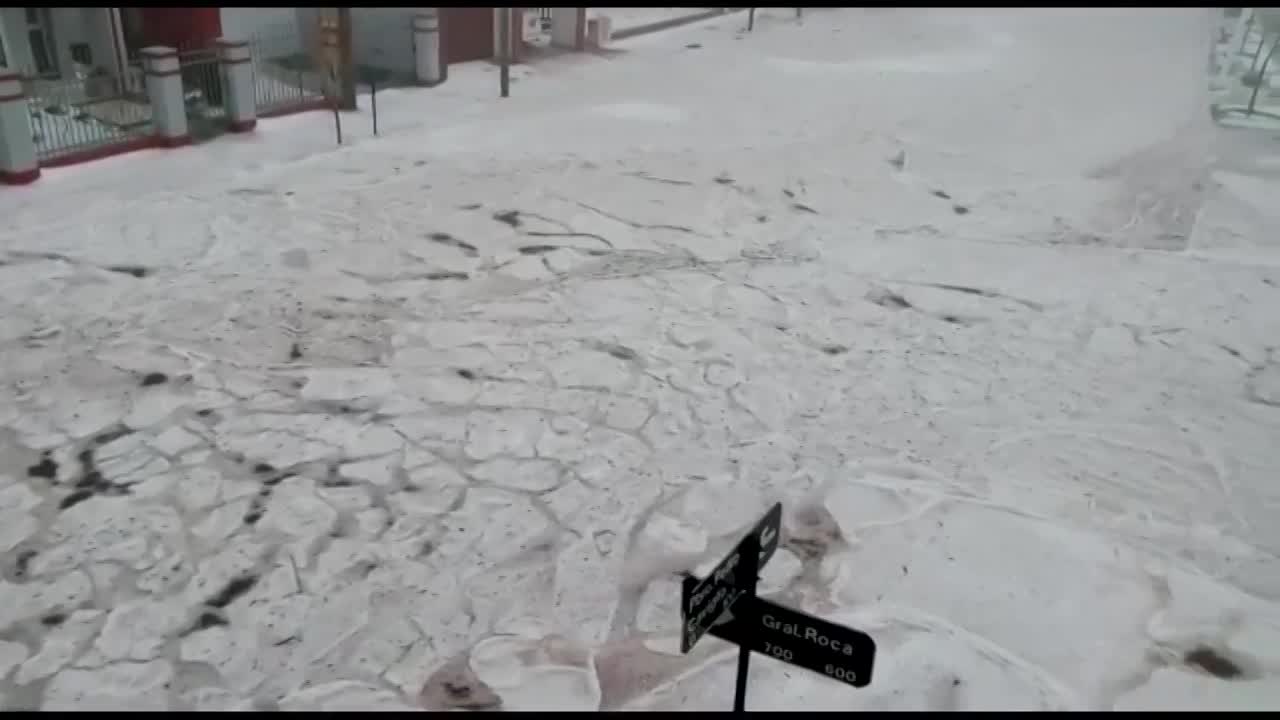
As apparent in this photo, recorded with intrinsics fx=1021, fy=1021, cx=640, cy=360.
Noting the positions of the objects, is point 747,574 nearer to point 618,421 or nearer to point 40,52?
point 618,421

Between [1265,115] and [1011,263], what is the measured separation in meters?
9.10

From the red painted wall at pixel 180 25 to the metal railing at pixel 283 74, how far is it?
2.06 ft

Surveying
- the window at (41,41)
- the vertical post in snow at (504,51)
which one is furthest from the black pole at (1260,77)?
the window at (41,41)

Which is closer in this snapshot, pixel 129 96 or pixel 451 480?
pixel 451 480

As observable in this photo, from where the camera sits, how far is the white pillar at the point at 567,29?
20641mm

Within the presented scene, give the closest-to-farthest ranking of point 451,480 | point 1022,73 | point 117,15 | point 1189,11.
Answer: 1. point 451,480
2. point 117,15
3. point 1022,73
4. point 1189,11

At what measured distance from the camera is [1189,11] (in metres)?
29.3

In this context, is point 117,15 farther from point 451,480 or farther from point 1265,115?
point 1265,115

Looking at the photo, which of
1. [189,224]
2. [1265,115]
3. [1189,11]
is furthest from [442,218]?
[1189,11]

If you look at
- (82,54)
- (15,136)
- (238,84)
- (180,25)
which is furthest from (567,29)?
(15,136)

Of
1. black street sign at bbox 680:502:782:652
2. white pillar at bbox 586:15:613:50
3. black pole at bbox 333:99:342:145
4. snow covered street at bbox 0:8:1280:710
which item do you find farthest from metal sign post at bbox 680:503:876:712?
white pillar at bbox 586:15:613:50

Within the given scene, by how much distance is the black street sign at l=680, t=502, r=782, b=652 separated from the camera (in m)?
3.15

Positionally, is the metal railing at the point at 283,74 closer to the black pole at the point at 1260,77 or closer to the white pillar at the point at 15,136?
the white pillar at the point at 15,136

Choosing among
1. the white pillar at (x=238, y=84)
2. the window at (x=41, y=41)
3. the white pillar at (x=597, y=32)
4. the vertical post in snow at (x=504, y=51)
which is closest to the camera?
the white pillar at (x=238, y=84)
